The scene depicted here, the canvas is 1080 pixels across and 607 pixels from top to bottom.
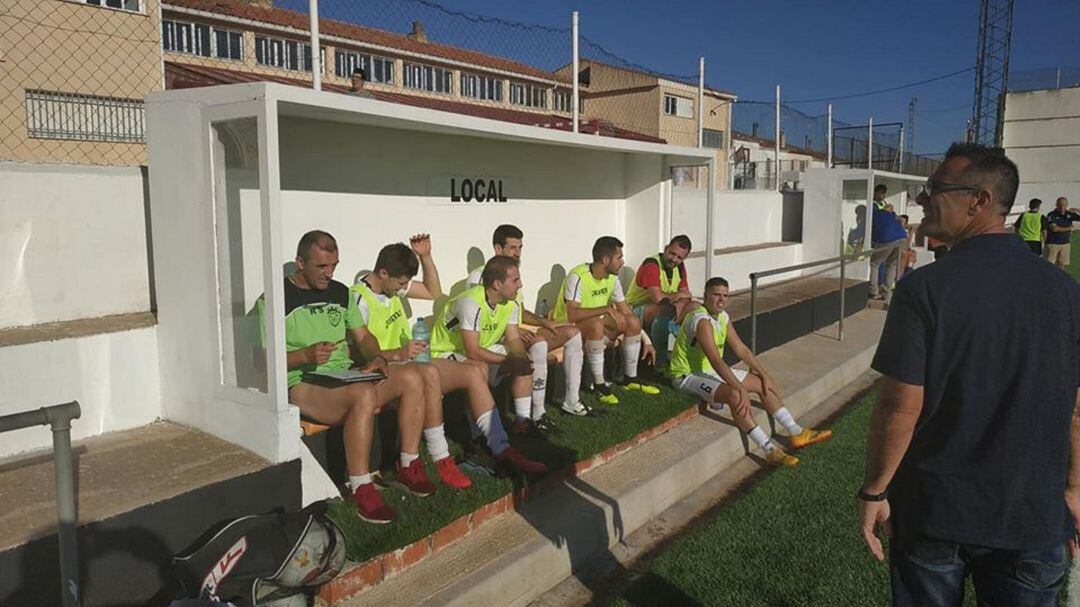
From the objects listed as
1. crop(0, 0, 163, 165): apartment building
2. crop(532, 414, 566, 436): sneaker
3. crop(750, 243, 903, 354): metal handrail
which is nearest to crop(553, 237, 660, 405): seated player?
crop(532, 414, 566, 436): sneaker

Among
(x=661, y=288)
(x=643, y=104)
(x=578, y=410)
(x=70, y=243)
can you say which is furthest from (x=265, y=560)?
(x=643, y=104)

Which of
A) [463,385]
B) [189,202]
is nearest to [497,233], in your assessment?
[463,385]

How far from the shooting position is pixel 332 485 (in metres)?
3.95

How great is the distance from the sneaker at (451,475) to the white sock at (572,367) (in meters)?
1.54

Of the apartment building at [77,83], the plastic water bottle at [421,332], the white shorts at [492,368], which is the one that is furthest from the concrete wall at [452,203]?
the apartment building at [77,83]

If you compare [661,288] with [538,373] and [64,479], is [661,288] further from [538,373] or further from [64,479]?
[64,479]

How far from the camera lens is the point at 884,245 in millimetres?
12156

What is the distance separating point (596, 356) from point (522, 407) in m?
1.15

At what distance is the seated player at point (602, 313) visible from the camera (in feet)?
19.9

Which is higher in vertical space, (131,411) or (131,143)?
Answer: (131,143)

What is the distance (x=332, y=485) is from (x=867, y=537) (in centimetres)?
264

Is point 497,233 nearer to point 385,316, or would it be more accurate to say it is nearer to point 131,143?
point 385,316

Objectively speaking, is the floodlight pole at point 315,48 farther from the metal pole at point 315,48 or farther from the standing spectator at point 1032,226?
the standing spectator at point 1032,226

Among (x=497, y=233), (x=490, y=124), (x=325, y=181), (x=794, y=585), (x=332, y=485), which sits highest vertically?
(x=490, y=124)
